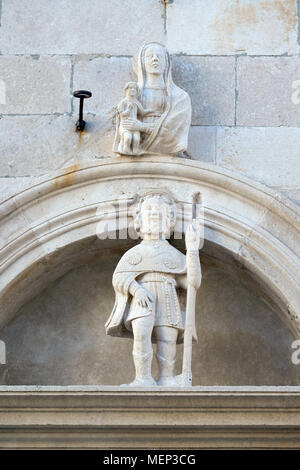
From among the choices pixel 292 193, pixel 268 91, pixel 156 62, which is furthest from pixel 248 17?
pixel 292 193

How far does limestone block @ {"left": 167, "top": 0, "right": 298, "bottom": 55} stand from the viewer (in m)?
9.14

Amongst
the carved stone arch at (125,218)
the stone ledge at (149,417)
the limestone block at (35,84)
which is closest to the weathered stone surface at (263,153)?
the carved stone arch at (125,218)

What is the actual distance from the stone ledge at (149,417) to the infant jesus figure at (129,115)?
1404mm

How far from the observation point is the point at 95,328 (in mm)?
9000

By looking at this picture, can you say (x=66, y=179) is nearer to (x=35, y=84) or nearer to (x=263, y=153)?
(x=35, y=84)

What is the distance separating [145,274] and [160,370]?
0.48 m

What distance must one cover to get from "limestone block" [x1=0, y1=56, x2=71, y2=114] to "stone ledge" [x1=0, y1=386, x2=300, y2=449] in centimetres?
173

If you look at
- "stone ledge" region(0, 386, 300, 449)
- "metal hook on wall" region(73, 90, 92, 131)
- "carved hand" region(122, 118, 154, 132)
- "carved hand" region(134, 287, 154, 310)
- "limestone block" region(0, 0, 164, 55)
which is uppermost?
"limestone block" region(0, 0, 164, 55)

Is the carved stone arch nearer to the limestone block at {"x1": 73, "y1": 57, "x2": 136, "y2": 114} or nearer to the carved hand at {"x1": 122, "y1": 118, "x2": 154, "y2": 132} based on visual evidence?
the carved hand at {"x1": 122, "y1": 118, "x2": 154, "y2": 132}

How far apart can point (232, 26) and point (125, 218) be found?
4.15 ft

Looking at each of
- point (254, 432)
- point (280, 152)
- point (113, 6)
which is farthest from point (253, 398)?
point (113, 6)

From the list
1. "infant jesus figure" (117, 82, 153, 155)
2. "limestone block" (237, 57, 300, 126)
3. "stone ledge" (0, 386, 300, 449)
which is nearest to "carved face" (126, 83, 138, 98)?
"infant jesus figure" (117, 82, 153, 155)

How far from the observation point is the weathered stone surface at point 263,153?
8883mm
